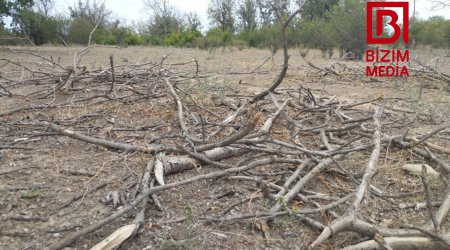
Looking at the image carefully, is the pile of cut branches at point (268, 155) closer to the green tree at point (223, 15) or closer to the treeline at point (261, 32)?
the treeline at point (261, 32)

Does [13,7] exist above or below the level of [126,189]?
above

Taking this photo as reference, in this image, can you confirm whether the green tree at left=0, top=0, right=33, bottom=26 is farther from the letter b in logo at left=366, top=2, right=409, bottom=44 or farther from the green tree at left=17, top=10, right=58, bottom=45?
the letter b in logo at left=366, top=2, right=409, bottom=44

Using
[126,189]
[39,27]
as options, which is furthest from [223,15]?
[126,189]

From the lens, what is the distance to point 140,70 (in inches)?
211

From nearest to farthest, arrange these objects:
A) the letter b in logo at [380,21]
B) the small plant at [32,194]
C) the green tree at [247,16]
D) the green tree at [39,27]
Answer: the small plant at [32,194] → the letter b in logo at [380,21] → the green tree at [39,27] → the green tree at [247,16]

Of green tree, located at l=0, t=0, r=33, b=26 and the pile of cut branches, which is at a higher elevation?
green tree, located at l=0, t=0, r=33, b=26

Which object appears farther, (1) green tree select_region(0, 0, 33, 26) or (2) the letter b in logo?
(1) green tree select_region(0, 0, 33, 26)

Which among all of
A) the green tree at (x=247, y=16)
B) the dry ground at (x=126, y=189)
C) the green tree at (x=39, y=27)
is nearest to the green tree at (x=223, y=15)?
the green tree at (x=247, y=16)

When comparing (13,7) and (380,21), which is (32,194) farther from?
(13,7)

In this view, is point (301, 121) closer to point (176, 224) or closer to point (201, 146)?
point (201, 146)

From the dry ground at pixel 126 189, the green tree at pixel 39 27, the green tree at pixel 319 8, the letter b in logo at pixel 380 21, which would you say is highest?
the green tree at pixel 319 8

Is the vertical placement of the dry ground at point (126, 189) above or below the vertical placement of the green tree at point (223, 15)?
below

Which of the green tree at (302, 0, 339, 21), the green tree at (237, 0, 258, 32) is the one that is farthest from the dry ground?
the green tree at (237, 0, 258, 32)

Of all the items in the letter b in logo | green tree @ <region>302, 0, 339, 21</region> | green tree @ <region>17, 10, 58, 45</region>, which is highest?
green tree @ <region>302, 0, 339, 21</region>
